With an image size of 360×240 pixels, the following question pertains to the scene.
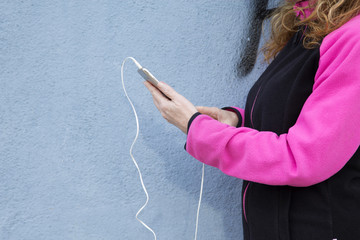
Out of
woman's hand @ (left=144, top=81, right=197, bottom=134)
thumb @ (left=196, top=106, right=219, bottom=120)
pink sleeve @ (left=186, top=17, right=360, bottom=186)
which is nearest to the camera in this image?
pink sleeve @ (left=186, top=17, right=360, bottom=186)

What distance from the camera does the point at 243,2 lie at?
888 millimetres

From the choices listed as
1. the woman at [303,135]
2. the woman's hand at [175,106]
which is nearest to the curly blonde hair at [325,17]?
the woman at [303,135]

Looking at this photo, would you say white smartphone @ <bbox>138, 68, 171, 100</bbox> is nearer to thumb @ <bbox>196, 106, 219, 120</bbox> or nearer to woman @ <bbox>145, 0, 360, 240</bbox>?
woman @ <bbox>145, 0, 360, 240</bbox>

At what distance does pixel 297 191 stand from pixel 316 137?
155mm

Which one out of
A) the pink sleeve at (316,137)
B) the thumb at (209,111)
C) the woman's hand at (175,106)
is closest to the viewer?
the pink sleeve at (316,137)

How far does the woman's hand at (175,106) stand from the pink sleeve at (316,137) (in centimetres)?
6

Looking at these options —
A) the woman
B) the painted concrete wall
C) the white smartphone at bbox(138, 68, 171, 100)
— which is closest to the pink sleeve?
the woman

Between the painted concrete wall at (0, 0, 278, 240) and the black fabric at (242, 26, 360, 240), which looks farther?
the painted concrete wall at (0, 0, 278, 240)

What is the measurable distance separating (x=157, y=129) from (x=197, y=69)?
0.63ft

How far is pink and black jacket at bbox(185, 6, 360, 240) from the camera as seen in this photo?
0.48m

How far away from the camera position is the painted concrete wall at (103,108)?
0.68 m

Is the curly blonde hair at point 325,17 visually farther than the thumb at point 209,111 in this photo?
No

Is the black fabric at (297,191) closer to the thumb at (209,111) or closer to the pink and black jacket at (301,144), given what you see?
the pink and black jacket at (301,144)

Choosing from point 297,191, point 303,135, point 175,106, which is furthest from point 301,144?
point 175,106
